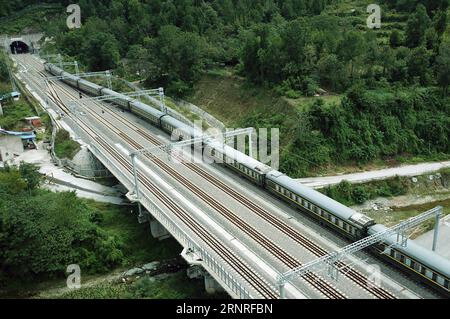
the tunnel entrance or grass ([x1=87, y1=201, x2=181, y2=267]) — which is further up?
the tunnel entrance

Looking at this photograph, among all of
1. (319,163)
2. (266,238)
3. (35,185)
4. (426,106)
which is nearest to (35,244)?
(35,185)

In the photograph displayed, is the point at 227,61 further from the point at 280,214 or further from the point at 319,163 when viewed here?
the point at 280,214

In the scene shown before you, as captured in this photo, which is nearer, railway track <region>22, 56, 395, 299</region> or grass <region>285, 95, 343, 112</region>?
railway track <region>22, 56, 395, 299</region>

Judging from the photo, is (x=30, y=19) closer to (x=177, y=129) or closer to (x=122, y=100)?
(x=122, y=100)

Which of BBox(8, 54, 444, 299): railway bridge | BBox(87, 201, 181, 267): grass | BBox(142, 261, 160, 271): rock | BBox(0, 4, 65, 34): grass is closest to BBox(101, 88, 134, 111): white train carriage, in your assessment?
BBox(8, 54, 444, 299): railway bridge

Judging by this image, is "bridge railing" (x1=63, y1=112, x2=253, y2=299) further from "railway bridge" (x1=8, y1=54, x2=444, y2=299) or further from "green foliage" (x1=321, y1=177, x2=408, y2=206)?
"green foliage" (x1=321, y1=177, x2=408, y2=206)

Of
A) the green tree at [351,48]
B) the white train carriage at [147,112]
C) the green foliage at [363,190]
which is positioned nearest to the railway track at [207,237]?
the white train carriage at [147,112]

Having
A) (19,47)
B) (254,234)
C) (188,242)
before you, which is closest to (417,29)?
(254,234)
